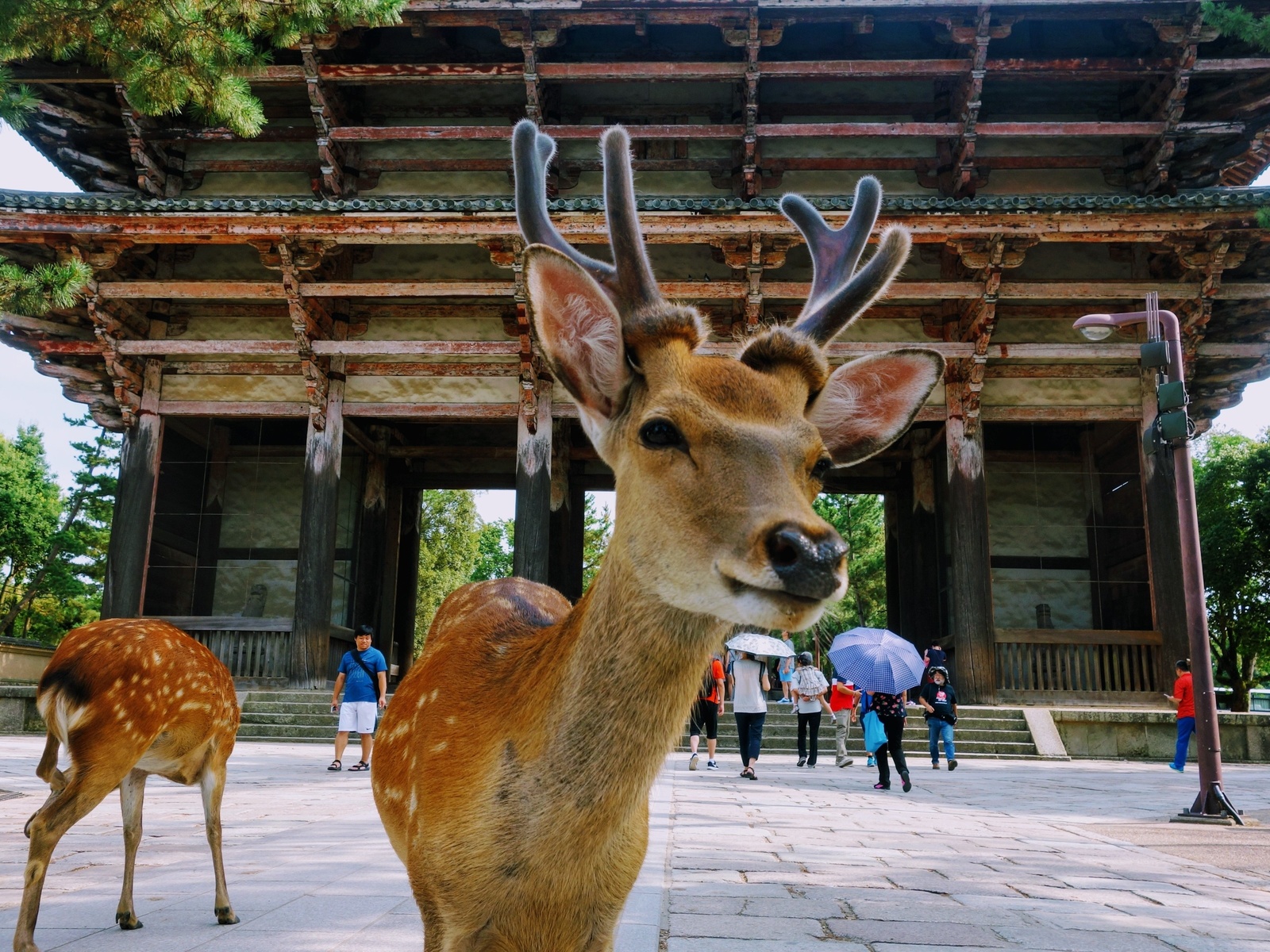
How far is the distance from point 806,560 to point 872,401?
1.03 meters

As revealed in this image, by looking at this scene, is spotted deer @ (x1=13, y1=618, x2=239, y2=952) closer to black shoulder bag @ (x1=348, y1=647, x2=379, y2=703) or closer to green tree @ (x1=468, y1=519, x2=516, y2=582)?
black shoulder bag @ (x1=348, y1=647, x2=379, y2=703)

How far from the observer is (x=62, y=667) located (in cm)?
433

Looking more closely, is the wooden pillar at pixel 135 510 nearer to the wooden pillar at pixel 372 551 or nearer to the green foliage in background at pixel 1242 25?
the wooden pillar at pixel 372 551

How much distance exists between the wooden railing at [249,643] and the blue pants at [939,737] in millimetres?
9428

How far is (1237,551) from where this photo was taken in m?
30.5

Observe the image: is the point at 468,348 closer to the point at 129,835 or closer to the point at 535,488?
the point at 535,488

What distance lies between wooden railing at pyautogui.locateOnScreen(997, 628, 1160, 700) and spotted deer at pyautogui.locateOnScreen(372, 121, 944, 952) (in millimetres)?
14009

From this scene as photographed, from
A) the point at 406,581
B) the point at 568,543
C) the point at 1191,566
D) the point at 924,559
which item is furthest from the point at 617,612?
the point at 406,581

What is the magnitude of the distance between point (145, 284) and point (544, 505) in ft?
→ 22.6

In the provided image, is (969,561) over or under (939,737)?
over

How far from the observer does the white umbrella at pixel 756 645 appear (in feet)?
36.6

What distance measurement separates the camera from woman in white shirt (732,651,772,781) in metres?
11.4

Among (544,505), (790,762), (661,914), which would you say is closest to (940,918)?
(661,914)

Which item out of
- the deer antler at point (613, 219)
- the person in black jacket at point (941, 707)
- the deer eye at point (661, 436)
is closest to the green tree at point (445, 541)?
the person in black jacket at point (941, 707)
